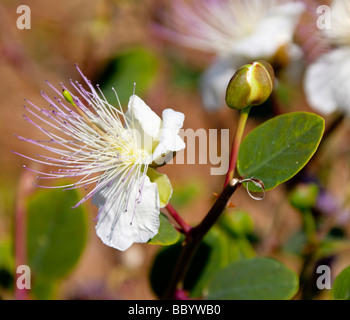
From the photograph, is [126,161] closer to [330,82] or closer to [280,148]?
[280,148]

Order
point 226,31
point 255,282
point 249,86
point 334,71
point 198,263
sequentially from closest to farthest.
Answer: point 249,86 < point 255,282 < point 198,263 < point 334,71 < point 226,31

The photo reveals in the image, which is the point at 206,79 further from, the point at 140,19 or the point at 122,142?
the point at 140,19

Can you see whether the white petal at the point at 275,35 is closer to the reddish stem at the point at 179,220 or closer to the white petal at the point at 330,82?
the white petal at the point at 330,82

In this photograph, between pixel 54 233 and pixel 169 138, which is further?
pixel 54 233

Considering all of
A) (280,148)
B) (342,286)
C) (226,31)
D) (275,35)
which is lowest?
(342,286)

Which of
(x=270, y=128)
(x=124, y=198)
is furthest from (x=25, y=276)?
(x=270, y=128)

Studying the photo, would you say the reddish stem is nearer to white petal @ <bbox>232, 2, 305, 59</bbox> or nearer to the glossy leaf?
the glossy leaf

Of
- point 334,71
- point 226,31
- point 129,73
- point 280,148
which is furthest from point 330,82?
point 129,73
